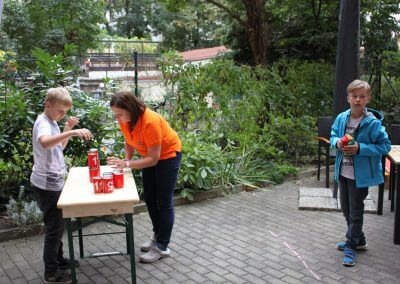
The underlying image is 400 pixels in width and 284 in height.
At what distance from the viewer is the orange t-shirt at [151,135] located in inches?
138

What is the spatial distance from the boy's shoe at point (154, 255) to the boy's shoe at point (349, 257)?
167 centimetres

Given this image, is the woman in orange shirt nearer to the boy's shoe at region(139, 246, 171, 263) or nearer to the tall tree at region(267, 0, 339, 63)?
the boy's shoe at region(139, 246, 171, 263)

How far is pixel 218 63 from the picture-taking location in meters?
7.87

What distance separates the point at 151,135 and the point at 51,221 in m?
1.09

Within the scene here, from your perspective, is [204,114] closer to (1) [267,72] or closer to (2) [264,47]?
(1) [267,72]

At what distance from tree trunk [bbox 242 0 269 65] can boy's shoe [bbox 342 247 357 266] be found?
19.9 ft

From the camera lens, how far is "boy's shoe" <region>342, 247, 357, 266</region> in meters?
3.90

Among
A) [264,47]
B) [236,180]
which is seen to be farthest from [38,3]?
[236,180]

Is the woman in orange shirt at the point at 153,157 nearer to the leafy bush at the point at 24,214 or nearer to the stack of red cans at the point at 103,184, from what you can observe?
the stack of red cans at the point at 103,184

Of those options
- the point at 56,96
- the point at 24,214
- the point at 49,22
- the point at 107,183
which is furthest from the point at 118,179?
the point at 49,22

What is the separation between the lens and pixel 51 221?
3492 mm

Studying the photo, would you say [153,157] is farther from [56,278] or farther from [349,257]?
[349,257]

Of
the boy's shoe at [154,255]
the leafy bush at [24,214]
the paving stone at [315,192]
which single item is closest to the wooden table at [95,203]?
the boy's shoe at [154,255]

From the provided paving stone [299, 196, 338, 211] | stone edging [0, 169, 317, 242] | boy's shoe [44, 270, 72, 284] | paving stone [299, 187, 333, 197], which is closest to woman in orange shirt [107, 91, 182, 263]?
boy's shoe [44, 270, 72, 284]
